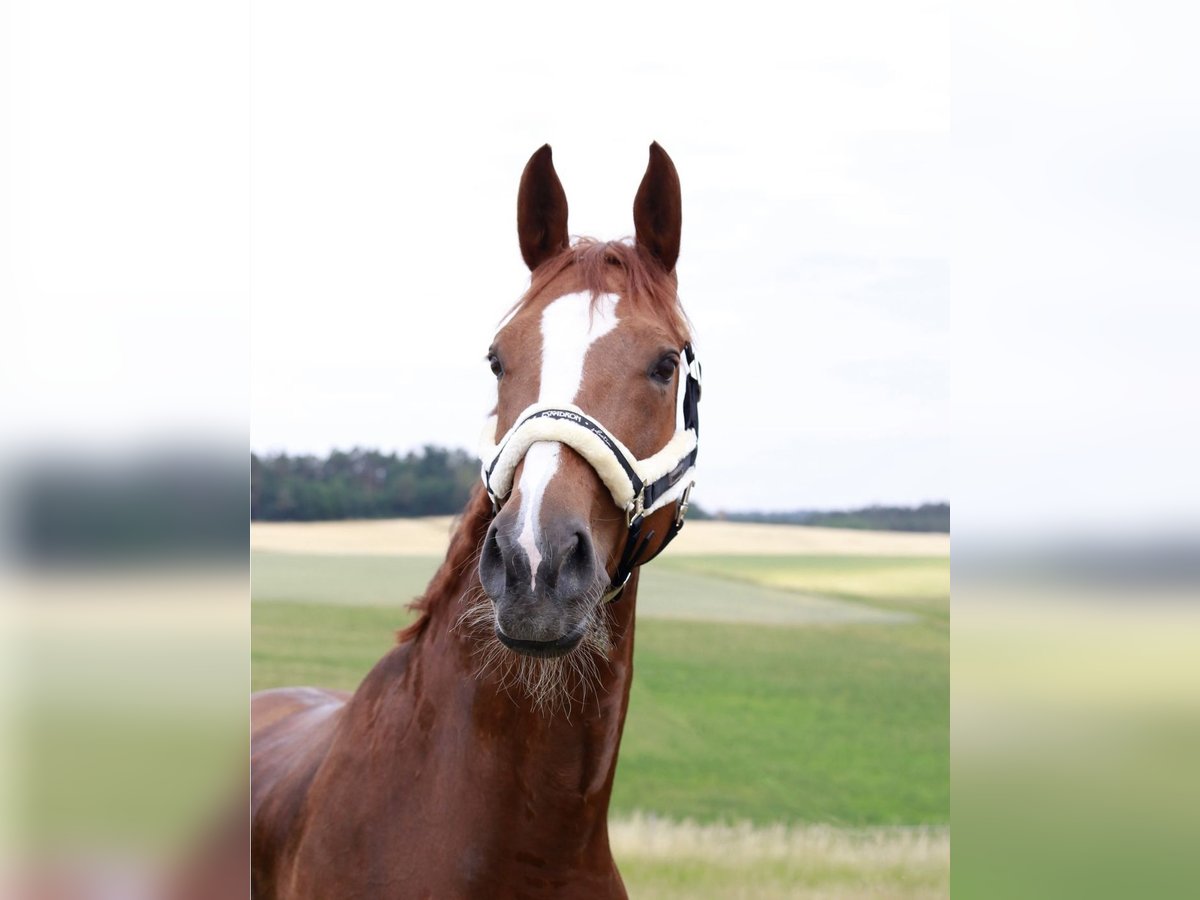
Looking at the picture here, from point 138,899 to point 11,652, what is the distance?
0.33m

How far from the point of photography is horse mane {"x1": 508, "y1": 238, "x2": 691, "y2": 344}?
8.74 ft

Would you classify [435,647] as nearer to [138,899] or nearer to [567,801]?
[567,801]

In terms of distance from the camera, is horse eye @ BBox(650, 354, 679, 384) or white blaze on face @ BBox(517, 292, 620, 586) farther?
horse eye @ BBox(650, 354, 679, 384)

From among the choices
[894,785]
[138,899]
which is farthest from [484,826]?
[894,785]

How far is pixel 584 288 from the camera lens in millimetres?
2633

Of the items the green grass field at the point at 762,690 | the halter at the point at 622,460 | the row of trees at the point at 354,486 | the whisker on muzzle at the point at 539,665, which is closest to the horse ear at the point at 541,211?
the halter at the point at 622,460

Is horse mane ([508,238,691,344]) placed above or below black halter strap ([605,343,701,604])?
above

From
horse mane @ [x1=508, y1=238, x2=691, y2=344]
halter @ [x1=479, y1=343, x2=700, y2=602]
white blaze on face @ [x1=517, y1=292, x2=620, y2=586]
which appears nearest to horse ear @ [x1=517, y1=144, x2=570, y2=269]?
horse mane @ [x1=508, y1=238, x2=691, y2=344]

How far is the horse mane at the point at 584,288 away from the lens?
106 inches

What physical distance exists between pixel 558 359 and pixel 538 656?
729 millimetres

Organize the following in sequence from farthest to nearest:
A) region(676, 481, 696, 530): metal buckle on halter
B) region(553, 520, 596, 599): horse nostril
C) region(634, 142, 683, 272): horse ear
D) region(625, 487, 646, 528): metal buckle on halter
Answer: region(634, 142, 683, 272): horse ear
region(676, 481, 696, 530): metal buckle on halter
region(625, 487, 646, 528): metal buckle on halter
region(553, 520, 596, 599): horse nostril

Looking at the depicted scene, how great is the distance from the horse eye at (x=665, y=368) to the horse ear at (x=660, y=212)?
397 millimetres

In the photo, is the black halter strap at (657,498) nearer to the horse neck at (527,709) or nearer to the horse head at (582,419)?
the horse head at (582,419)

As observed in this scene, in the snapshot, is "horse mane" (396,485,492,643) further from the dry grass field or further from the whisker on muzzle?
the dry grass field
